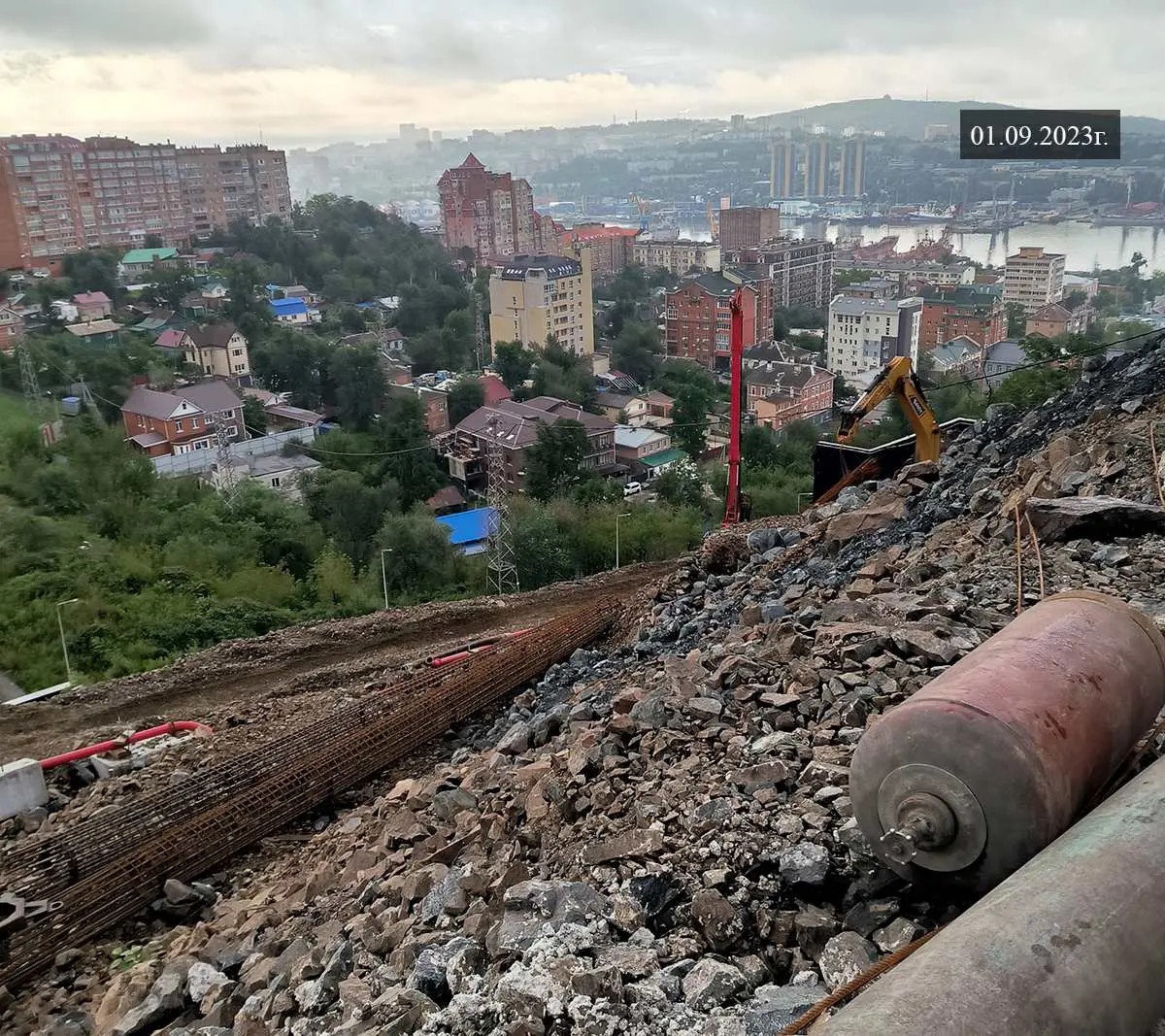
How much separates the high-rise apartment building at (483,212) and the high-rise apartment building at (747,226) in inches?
677

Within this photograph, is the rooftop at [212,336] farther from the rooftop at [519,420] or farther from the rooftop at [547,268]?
the rooftop at [547,268]

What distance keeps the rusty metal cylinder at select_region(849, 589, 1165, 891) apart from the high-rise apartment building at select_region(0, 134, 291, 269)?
2101 inches

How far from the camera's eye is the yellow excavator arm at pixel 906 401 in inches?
484

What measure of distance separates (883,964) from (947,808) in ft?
1.74

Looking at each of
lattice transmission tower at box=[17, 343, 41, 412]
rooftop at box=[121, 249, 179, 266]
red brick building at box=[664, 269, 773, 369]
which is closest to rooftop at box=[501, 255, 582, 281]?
red brick building at box=[664, 269, 773, 369]

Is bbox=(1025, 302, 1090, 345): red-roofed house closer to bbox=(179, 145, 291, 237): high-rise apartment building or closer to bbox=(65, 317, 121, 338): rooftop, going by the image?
bbox=(65, 317, 121, 338): rooftop

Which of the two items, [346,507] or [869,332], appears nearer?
[346,507]

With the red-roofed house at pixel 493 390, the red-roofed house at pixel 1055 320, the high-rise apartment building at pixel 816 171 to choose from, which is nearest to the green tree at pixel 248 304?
the red-roofed house at pixel 493 390

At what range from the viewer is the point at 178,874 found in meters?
5.91

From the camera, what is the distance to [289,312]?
172 feet

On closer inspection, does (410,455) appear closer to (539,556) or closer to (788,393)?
(539,556)

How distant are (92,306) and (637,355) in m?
27.8

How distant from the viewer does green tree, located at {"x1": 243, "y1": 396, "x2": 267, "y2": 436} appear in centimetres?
3727

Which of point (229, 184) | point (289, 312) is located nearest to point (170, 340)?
point (289, 312)
